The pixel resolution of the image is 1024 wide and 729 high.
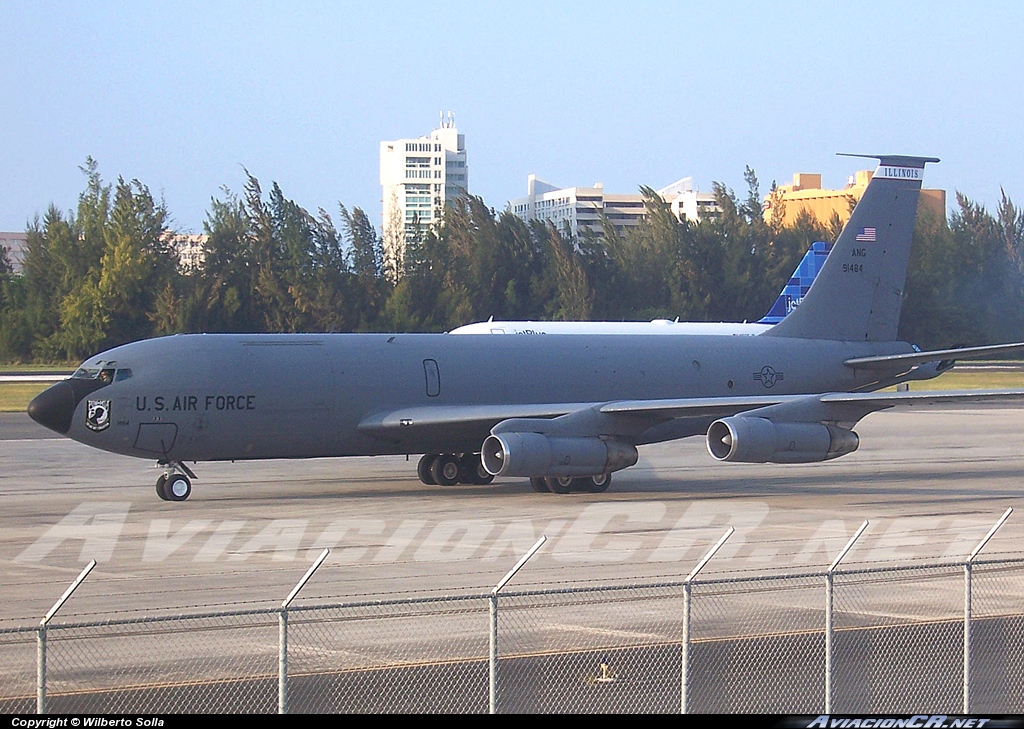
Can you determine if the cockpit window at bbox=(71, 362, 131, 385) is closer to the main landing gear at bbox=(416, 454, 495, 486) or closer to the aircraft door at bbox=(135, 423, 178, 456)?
the aircraft door at bbox=(135, 423, 178, 456)

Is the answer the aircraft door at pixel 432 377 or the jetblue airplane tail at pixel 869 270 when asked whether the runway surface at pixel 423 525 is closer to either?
the aircraft door at pixel 432 377

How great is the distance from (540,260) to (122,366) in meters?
84.3

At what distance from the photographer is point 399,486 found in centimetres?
3158

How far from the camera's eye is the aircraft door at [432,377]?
30250mm

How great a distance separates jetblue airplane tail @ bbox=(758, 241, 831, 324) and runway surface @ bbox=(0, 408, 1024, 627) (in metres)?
35.6

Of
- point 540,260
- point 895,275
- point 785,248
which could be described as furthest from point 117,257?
point 895,275

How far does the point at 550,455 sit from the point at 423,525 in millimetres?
4075

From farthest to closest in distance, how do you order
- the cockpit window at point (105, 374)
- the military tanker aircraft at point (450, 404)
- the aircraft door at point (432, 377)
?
the aircraft door at point (432, 377) < the cockpit window at point (105, 374) < the military tanker aircraft at point (450, 404)

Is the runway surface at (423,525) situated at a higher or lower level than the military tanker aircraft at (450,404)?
lower

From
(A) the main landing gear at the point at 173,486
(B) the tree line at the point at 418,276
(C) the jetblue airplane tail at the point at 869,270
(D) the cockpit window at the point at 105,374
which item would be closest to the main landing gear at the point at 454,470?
(A) the main landing gear at the point at 173,486

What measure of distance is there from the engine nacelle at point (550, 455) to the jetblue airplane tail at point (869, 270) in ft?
30.8

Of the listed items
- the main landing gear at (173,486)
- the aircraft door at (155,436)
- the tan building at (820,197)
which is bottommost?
the main landing gear at (173,486)

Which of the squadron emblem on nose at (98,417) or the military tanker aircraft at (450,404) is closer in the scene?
the squadron emblem on nose at (98,417)

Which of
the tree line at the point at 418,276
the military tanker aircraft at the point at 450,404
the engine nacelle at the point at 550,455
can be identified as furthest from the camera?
the tree line at the point at 418,276
